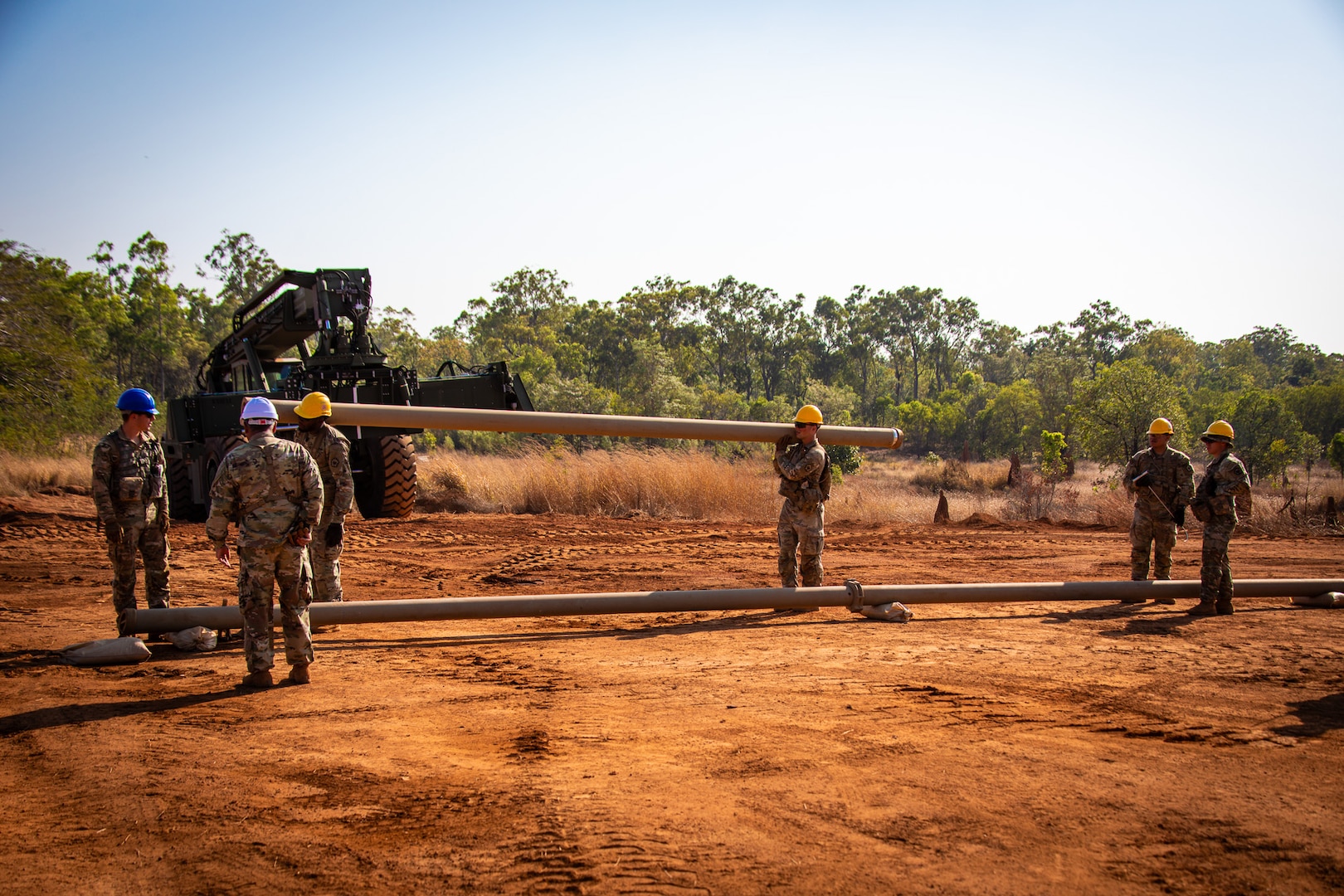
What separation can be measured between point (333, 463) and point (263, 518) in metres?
1.51

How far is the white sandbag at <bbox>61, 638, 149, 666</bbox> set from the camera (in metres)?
6.38

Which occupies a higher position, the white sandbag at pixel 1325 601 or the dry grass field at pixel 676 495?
the dry grass field at pixel 676 495

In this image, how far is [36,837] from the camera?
142 inches

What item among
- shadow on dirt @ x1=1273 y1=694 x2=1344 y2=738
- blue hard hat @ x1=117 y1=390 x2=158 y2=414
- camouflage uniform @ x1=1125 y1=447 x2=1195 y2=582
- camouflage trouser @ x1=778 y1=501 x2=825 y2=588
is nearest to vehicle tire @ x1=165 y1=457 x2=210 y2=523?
blue hard hat @ x1=117 y1=390 x2=158 y2=414

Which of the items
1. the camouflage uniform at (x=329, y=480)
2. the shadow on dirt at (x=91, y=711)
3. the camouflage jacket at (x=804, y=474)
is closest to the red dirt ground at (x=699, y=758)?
the shadow on dirt at (x=91, y=711)

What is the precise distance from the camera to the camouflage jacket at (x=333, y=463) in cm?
714

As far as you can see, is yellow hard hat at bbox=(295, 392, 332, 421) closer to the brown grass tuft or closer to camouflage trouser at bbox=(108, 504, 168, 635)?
camouflage trouser at bbox=(108, 504, 168, 635)

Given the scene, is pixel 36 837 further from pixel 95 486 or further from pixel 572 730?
pixel 95 486

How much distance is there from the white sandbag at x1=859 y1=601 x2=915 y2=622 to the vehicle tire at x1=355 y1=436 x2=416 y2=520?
29.2 ft

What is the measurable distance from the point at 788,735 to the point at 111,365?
149ft

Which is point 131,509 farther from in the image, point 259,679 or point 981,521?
point 981,521

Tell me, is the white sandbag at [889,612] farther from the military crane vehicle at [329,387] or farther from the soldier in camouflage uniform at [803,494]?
the military crane vehicle at [329,387]

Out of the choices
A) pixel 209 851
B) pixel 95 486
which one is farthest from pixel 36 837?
pixel 95 486

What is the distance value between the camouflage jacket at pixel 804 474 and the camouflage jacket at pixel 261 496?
4.13 meters
